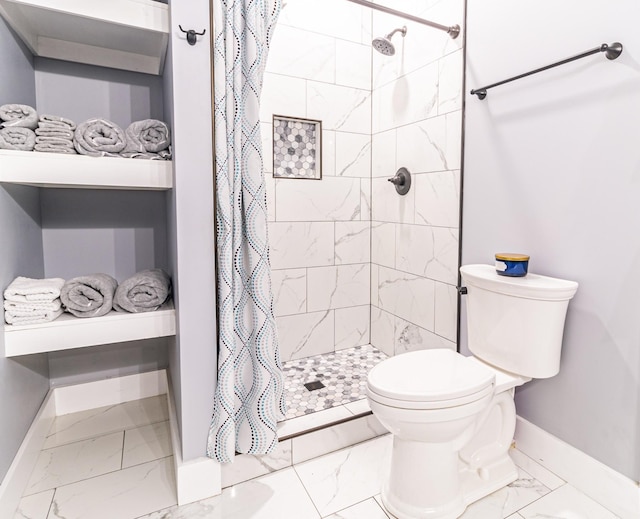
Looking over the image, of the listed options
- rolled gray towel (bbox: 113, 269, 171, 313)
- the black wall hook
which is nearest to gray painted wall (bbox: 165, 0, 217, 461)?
the black wall hook

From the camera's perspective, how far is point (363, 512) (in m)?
1.45

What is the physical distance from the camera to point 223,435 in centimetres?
148

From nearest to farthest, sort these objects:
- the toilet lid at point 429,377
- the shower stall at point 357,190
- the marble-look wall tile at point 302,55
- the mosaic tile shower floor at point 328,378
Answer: the toilet lid at point 429,377, the mosaic tile shower floor at point 328,378, the shower stall at point 357,190, the marble-look wall tile at point 302,55

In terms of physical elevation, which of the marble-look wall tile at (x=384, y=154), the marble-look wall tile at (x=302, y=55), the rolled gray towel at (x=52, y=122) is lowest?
the rolled gray towel at (x=52, y=122)

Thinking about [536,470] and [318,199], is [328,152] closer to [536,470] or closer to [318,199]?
[318,199]

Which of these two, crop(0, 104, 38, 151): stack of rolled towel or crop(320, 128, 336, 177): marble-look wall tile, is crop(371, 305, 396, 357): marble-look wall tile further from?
crop(0, 104, 38, 151): stack of rolled towel

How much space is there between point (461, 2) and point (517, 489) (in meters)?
2.23

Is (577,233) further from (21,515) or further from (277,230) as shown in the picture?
(21,515)

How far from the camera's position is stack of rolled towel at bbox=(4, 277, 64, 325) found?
4.70 ft

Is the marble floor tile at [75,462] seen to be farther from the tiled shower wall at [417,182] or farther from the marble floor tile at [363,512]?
the tiled shower wall at [417,182]

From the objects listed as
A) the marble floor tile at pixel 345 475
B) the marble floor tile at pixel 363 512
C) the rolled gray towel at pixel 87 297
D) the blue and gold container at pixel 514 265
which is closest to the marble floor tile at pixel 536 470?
the marble floor tile at pixel 345 475

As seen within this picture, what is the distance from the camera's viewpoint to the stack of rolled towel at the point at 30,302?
143cm

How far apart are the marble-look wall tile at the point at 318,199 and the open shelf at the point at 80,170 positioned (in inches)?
42.4

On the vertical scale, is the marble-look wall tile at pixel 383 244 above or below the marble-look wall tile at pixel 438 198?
below
